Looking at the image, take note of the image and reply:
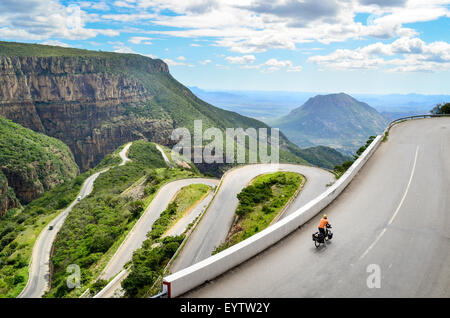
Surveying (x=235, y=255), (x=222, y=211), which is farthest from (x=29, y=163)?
(x=235, y=255)

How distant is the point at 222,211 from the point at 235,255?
74.0 ft

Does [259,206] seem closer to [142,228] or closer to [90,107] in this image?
[142,228]

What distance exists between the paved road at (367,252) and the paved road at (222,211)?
8183 mm

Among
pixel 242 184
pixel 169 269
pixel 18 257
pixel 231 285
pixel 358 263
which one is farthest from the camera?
pixel 18 257

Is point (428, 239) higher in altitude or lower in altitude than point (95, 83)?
lower

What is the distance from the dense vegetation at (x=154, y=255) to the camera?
1872 cm

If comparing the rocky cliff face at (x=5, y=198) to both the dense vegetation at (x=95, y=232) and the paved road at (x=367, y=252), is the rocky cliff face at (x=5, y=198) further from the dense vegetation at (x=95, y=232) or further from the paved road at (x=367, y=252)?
the paved road at (x=367, y=252)

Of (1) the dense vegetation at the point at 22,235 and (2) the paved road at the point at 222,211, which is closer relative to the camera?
(2) the paved road at the point at 222,211

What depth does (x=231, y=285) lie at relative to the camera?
1070cm

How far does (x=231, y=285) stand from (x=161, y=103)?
591ft

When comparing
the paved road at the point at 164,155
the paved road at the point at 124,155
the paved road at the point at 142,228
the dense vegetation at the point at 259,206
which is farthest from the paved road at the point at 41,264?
the paved road at the point at 164,155

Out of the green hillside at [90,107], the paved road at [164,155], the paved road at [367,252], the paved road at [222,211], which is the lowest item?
the paved road at [164,155]
